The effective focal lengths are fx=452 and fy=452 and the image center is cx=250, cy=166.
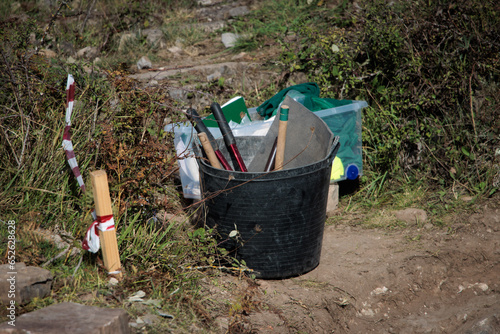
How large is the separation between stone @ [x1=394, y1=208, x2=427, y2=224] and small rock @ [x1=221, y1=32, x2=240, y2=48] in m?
2.94

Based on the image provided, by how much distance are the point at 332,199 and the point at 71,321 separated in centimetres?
244

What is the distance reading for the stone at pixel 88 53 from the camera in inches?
199

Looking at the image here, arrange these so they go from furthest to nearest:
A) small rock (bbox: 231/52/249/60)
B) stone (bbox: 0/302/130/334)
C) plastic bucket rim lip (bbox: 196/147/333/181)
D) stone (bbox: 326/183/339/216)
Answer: small rock (bbox: 231/52/249/60), stone (bbox: 326/183/339/216), plastic bucket rim lip (bbox: 196/147/333/181), stone (bbox: 0/302/130/334)

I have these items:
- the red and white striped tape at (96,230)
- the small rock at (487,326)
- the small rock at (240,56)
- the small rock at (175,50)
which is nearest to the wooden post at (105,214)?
Result: the red and white striped tape at (96,230)

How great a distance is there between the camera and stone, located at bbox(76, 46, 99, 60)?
16.6 ft

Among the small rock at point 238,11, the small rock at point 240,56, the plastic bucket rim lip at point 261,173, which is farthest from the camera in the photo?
the small rock at point 238,11

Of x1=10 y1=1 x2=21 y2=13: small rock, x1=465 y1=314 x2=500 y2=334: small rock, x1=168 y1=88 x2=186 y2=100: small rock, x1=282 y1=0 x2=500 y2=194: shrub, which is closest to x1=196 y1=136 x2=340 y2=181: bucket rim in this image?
x1=465 y1=314 x2=500 y2=334: small rock

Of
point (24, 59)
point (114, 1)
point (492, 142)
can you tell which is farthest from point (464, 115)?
point (114, 1)

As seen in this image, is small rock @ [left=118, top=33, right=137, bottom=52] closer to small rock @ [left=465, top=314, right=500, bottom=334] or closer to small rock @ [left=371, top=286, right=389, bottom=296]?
small rock @ [left=371, top=286, right=389, bottom=296]

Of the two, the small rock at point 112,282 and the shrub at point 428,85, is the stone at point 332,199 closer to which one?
the shrub at point 428,85

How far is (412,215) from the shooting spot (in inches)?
142

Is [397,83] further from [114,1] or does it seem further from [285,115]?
[114,1]

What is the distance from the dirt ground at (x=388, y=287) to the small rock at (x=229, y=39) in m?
2.83

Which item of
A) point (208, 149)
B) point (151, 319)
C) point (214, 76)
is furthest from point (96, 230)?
point (214, 76)
